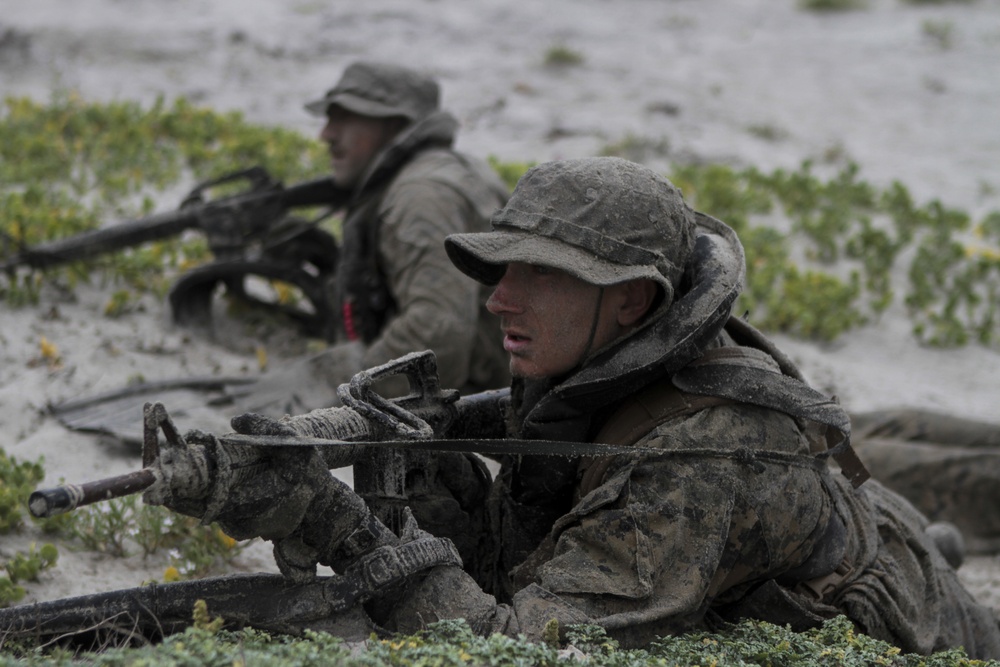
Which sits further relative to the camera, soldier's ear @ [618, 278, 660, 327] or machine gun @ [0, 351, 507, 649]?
soldier's ear @ [618, 278, 660, 327]

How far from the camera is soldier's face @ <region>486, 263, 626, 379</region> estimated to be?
322 centimetres

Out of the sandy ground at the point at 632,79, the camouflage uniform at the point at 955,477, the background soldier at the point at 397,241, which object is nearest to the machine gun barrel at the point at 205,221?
the sandy ground at the point at 632,79

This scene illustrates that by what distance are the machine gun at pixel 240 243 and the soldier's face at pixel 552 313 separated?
395 centimetres

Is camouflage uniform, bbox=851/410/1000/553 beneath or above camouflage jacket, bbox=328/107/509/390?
beneath

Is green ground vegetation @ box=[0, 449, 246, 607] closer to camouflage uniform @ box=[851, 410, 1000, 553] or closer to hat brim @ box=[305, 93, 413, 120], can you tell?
hat brim @ box=[305, 93, 413, 120]

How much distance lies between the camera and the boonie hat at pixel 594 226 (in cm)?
311

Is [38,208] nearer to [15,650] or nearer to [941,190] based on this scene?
[15,650]

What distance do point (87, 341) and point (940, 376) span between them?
5.11 m

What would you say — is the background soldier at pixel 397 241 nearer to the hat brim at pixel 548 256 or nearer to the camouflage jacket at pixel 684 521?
the camouflage jacket at pixel 684 521

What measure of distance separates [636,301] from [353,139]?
3.85 meters

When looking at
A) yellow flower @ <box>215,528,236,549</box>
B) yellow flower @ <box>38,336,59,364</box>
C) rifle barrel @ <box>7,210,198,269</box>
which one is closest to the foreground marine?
yellow flower @ <box>215,528,236,549</box>

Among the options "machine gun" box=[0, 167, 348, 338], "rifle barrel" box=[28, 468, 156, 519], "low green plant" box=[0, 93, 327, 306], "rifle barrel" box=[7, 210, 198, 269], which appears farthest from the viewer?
"low green plant" box=[0, 93, 327, 306]

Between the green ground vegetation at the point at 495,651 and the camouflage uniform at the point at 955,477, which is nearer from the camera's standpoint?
the green ground vegetation at the point at 495,651

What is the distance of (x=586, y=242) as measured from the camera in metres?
3.11
